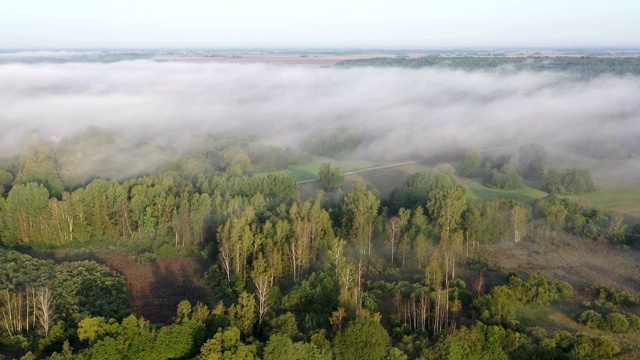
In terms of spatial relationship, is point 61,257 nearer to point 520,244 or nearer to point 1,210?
point 1,210

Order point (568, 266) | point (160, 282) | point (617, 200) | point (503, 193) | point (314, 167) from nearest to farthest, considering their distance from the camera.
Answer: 1. point (160, 282)
2. point (568, 266)
3. point (617, 200)
4. point (503, 193)
5. point (314, 167)

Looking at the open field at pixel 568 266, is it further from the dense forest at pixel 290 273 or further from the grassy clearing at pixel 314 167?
the grassy clearing at pixel 314 167

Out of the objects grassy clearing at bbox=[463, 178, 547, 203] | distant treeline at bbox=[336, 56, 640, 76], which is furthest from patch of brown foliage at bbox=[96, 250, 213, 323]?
distant treeline at bbox=[336, 56, 640, 76]

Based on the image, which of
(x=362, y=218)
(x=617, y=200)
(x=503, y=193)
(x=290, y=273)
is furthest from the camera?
(x=503, y=193)

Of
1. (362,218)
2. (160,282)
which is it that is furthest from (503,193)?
(160,282)

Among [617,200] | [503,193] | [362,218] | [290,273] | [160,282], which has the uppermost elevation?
[362,218]

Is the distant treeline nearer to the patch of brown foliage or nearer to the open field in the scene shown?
the open field

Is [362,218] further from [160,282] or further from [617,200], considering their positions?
[617,200]

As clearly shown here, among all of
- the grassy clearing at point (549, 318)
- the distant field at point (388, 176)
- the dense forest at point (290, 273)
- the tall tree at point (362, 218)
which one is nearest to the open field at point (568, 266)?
the grassy clearing at point (549, 318)
